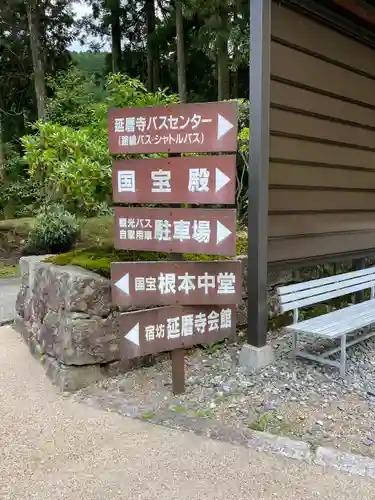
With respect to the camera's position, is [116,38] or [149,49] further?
[116,38]

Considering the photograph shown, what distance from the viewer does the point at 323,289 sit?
13.7 feet

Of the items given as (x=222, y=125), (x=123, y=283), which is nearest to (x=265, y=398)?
(x=123, y=283)

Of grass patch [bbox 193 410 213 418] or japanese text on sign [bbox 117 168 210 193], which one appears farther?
japanese text on sign [bbox 117 168 210 193]

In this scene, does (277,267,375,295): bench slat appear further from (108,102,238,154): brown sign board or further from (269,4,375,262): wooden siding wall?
(108,102,238,154): brown sign board

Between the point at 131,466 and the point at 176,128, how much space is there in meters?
2.10

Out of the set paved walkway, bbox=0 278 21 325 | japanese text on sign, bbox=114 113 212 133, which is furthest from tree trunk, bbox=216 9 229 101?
japanese text on sign, bbox=114 113 212 133

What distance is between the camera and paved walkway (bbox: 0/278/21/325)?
5410 millimetres

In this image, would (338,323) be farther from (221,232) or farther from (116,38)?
(116,38)

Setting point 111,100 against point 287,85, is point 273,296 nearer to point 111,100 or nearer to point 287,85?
point 287,85

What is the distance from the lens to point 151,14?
1702cm

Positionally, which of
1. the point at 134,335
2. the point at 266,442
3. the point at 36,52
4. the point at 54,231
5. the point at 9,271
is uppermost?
the point at 36,52

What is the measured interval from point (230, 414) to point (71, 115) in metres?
11.0

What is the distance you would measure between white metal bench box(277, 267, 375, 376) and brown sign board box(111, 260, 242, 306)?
80 cm

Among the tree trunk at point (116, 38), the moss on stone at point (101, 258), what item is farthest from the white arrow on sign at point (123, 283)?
the tree trunk at point (116, 38)
